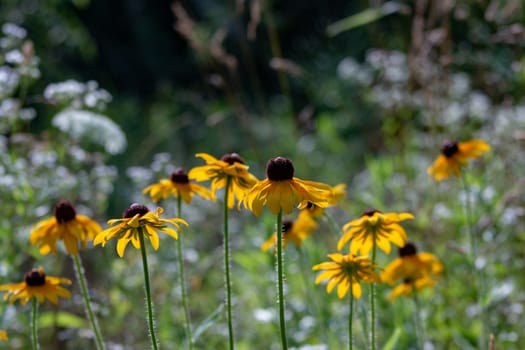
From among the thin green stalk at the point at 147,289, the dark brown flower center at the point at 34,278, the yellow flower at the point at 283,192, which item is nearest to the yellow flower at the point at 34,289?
the dark brown flower center at the point at 34,278

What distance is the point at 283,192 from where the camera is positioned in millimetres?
1092

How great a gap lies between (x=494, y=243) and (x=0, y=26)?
15.9 ft

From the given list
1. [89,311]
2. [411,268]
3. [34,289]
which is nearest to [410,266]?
[411,268]

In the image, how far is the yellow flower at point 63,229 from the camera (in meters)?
1.40

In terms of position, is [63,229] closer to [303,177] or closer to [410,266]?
[410,266]

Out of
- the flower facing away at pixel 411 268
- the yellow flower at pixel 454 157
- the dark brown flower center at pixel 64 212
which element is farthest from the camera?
the yellow flower at pixel 454 157

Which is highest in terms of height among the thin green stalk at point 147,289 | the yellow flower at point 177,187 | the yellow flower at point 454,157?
the yellow flower at point 454,157

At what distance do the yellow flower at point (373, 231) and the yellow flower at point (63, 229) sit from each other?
587 millimetres

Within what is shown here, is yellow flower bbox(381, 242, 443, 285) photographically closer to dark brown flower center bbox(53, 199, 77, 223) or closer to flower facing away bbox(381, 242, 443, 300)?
flower facing away bbox(381, 242, 443, 300)

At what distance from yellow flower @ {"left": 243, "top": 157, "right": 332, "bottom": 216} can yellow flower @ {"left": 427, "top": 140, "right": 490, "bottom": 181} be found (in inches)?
26.3

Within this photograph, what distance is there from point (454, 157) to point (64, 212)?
1.02 m

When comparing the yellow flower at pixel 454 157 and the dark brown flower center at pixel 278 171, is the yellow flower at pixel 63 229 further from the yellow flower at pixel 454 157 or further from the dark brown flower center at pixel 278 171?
the yellow flower at pixel 454 157

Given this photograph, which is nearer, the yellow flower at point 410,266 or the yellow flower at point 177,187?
the yellow flower at point 177,187

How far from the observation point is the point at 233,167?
1300mm
